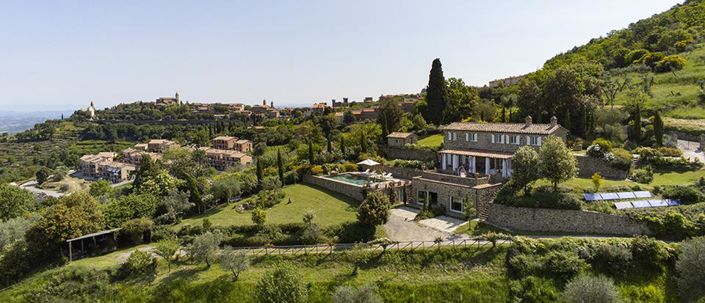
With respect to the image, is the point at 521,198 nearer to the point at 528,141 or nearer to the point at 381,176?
the point at 528,141

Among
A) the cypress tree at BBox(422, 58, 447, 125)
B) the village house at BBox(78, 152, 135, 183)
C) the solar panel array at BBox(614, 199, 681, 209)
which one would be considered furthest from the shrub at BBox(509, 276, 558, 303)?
the village house at BBox(78, 152, 135, 183)

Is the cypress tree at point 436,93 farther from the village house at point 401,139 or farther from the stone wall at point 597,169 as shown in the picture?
the stone wall at point 597,169

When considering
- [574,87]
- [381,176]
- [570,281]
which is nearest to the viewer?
[570,281]

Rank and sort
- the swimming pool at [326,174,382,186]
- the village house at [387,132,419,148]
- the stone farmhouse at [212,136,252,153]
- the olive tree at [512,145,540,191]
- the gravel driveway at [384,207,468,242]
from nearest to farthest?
1. the gravel driveway at [384,207,468,242]
2. the olive tree at [512,145,540,191]
3. the swimming pool at [326,174,382,186]
4. the village house at [387,132,419,148]
5. the stone farmhouse at [212,136,252,153]

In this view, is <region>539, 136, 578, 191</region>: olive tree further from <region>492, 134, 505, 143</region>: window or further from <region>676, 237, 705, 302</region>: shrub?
<region>492, 134, 505, 143</region>: window

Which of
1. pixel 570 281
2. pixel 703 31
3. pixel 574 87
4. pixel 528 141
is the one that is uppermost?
pixel 703 31

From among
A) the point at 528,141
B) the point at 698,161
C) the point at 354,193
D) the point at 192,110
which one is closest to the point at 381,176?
the point at 354,193
